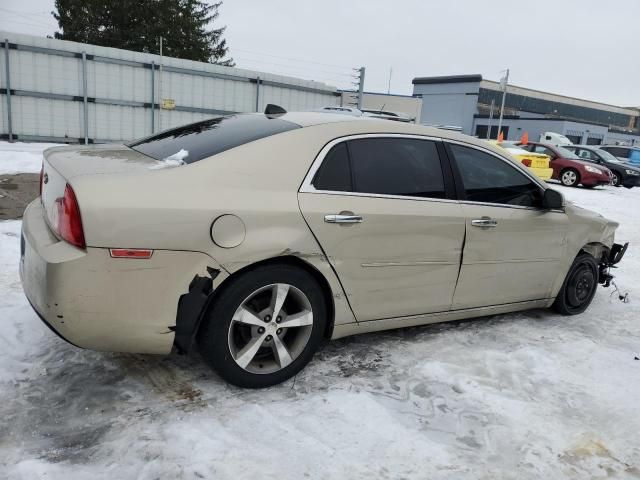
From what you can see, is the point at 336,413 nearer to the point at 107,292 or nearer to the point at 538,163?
the point at 107,292

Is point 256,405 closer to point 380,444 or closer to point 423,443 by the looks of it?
point 380,444

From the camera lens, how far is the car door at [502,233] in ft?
12.1

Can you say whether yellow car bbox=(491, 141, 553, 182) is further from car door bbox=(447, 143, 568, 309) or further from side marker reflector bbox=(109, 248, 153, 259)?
side marker reflector bbox=(109, 248, 153, 259)

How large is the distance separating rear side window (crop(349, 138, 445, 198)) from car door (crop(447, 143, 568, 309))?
224 millimetres

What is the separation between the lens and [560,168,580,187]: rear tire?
17.1 m

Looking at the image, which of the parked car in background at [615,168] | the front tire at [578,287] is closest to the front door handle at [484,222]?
the front tire at [578,287]

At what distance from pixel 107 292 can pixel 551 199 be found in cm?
321

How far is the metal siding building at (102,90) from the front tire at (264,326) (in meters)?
14.5

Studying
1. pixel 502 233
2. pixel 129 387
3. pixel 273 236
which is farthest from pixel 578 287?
pixel 129 387

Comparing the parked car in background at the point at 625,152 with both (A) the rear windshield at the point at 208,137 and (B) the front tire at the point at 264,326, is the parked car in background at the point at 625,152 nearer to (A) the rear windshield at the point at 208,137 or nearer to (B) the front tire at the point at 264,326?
(A) the rear windshield at the point at 208,137

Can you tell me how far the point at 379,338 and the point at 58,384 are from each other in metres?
2.08

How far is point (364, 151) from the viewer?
3281mm

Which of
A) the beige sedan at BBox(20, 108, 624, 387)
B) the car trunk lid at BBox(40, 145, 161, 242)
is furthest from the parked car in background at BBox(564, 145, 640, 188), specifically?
the car trunk lid at BBox(40, 145, 161, 242)

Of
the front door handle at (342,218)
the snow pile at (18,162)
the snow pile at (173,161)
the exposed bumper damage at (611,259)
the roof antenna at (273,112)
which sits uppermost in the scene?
the roof antenna at (273,112)
